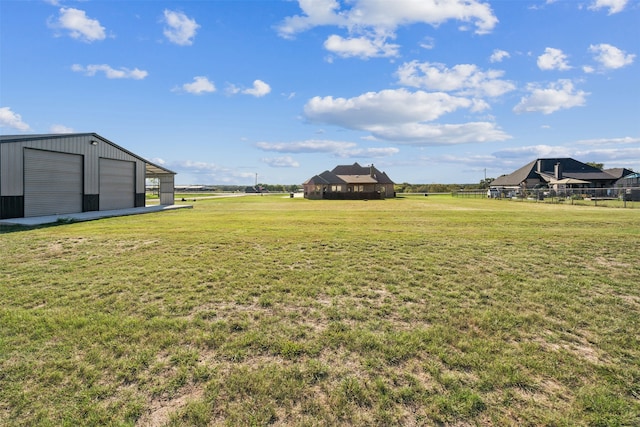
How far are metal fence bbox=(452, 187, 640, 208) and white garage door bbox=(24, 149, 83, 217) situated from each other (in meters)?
39.3

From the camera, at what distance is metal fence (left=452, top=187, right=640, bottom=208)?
101 feet

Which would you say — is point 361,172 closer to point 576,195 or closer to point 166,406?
point 576,195

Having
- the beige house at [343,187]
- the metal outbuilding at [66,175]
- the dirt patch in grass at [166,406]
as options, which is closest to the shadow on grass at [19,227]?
the metal outbuilding at [66,175]

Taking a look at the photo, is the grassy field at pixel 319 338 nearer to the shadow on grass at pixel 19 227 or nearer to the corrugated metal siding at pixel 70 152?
the shadow on grass at pixel 19 227

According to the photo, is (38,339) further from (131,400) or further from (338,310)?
(338,310)

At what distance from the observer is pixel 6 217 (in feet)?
50.9

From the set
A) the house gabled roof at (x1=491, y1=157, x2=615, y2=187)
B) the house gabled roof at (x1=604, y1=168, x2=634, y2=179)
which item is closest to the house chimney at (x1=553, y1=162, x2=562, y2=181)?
the house gabled roof at (x1=491, y1=157, x2=615, y2=187)

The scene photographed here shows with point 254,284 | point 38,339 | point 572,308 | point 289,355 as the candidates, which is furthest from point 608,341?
point 38,339

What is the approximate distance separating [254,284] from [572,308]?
5459mm

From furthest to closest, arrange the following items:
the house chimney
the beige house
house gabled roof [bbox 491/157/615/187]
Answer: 1. the house chimney
2. house gabled roof [bbox 491/157/615/187]
3. the beige house

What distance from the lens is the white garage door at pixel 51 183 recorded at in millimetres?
16750

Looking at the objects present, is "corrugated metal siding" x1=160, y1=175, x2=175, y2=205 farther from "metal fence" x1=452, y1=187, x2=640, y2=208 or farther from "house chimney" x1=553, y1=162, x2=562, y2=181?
"house chimney" x1=553, y1=162, x2=562, y2=181

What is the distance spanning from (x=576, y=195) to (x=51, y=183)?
4790 cm

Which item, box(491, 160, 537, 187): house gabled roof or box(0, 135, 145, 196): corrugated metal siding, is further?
box(491, 160, 537, 187): house gabled roof
